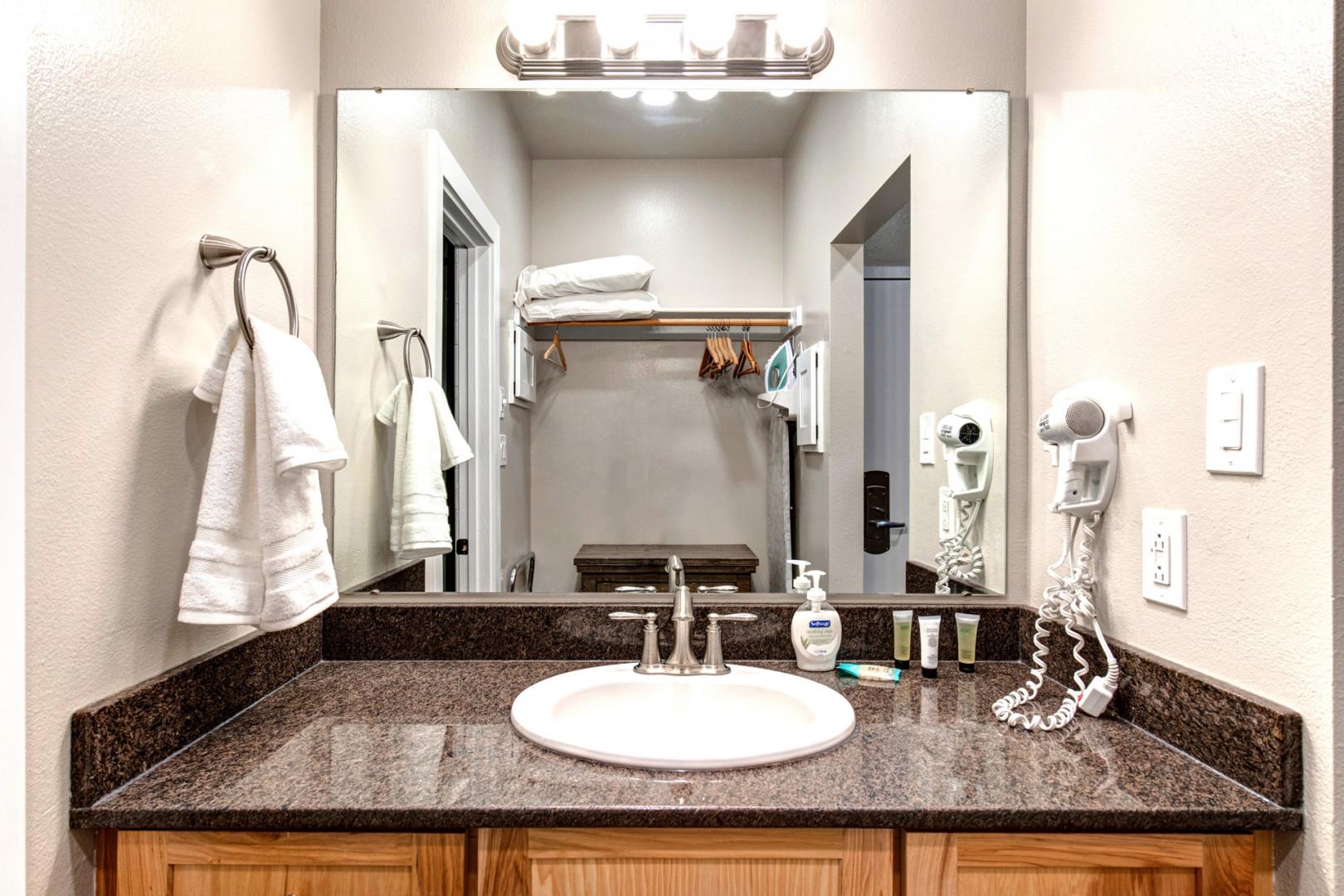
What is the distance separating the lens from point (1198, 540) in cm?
96

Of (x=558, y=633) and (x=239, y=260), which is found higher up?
(x=239, y=260)

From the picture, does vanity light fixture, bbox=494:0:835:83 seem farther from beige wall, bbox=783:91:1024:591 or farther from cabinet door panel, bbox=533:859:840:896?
cabinet door panel, bbox=533:859:840:896

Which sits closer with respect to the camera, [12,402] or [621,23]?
[12,402]

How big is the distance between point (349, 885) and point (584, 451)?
31.7 inches

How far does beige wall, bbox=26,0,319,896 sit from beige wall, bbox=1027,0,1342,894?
125 cm

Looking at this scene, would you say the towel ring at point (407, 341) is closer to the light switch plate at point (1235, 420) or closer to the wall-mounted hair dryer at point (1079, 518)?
the wall-mounted hair dryer at point (1079, 518)

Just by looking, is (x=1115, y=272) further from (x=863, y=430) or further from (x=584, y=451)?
(x=584, y=451)

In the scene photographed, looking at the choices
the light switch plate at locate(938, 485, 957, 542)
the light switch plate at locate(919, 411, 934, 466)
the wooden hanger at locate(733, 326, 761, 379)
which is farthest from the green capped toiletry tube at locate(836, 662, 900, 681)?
the wooden hanger at locate(733, 326, 761, 379)

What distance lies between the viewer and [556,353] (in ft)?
4.93

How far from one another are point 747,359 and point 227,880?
1.10 metres

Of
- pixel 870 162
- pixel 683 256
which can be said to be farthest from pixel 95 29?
pixel 870 162

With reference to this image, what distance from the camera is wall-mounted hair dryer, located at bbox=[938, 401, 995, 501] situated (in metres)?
1.44

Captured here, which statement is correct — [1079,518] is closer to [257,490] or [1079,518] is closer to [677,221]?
[677,221]

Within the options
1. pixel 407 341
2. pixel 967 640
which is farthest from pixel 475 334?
pixel 967 640
